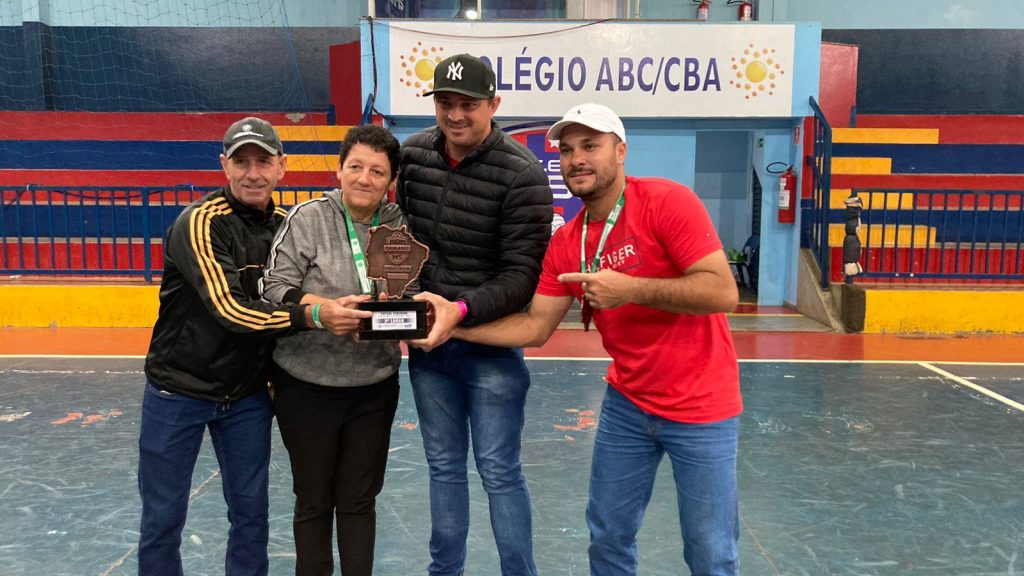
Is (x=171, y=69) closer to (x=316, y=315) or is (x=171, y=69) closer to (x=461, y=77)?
(x=461, y=77)

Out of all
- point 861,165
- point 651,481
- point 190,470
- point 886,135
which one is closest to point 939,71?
point 886,135

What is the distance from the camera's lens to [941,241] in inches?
385

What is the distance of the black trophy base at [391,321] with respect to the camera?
2.44m

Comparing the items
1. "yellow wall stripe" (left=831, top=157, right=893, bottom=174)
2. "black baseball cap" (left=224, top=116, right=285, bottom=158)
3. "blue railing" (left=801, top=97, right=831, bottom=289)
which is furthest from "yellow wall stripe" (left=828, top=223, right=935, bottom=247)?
"black baseball cap" (left=224, top=116, right=285, bottom=158)

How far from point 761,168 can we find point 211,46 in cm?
1080

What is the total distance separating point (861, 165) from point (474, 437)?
33.7 feet

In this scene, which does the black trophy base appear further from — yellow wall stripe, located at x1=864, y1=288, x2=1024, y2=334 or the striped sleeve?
yellow wall stripe, located at x1=864, y1=288, x2=1024, y2=334

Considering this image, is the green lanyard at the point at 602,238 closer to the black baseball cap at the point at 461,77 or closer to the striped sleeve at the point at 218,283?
the black baseball cap at the point at 461,77

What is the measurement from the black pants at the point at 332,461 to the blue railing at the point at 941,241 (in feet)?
26.2

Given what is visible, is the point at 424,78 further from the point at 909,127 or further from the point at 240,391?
the point at 909,127

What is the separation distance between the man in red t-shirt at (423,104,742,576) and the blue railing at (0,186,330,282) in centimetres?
705

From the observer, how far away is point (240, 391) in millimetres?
2656

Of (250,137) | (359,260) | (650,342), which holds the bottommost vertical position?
(650,342)

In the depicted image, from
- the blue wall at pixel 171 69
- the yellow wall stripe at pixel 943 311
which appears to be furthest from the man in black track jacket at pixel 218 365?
the blue wall at pixel 171 69
